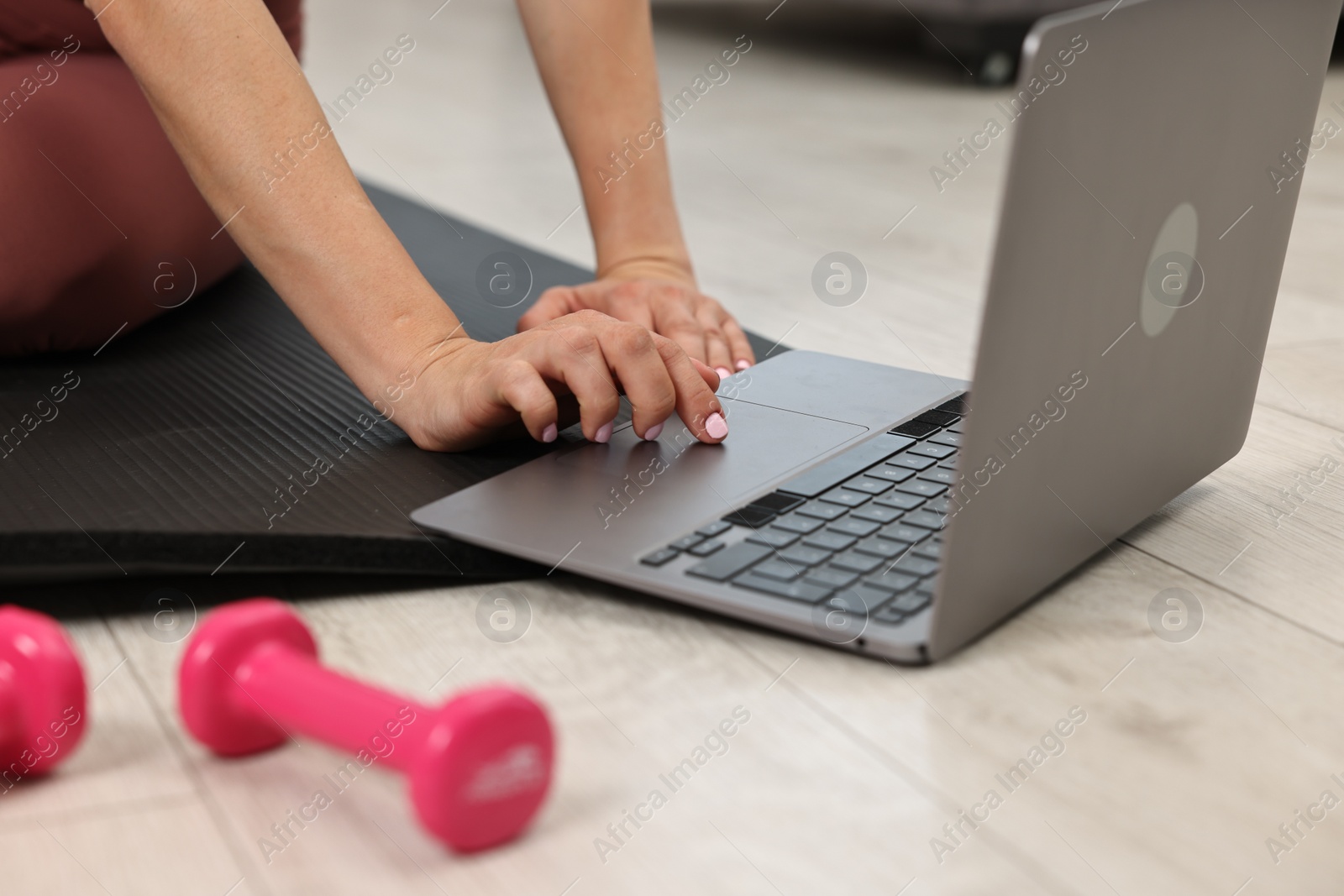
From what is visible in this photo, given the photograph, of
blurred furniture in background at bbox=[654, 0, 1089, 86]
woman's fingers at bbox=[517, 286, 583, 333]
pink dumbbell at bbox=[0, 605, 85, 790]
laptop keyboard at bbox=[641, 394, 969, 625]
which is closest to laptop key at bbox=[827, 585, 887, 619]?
laptop keyboard at bbox=[641, 394, 969, 625]

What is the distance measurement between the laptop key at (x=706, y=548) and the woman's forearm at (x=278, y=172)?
0.24 m

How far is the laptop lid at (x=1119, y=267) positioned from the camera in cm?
49

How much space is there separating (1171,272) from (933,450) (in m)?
0.19

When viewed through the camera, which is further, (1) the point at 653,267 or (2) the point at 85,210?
(1) the point at 653,267

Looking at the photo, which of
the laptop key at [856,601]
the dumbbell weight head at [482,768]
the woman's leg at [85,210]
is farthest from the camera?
the woman's leg at [85,210]

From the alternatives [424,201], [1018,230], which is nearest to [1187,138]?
[1018,230]

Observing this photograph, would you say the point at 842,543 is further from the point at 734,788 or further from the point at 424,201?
the point at 424,201

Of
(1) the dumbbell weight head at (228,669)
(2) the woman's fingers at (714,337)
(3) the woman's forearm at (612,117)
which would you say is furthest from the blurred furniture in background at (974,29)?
(1) the dumbbell weight head at (228,669)

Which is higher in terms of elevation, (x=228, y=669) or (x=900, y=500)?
(x=228, y=669)

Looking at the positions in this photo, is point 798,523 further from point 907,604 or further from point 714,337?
point 714,337

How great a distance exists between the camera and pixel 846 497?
681mm

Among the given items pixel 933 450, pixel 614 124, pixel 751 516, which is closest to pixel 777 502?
pixel 751 516

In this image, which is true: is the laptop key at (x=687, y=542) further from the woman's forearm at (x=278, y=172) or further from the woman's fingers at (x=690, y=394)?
the woman's forearm at (x=278, y=172)

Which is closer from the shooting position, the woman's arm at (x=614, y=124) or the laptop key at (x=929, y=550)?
the laptop key at (x=929, y=550)
